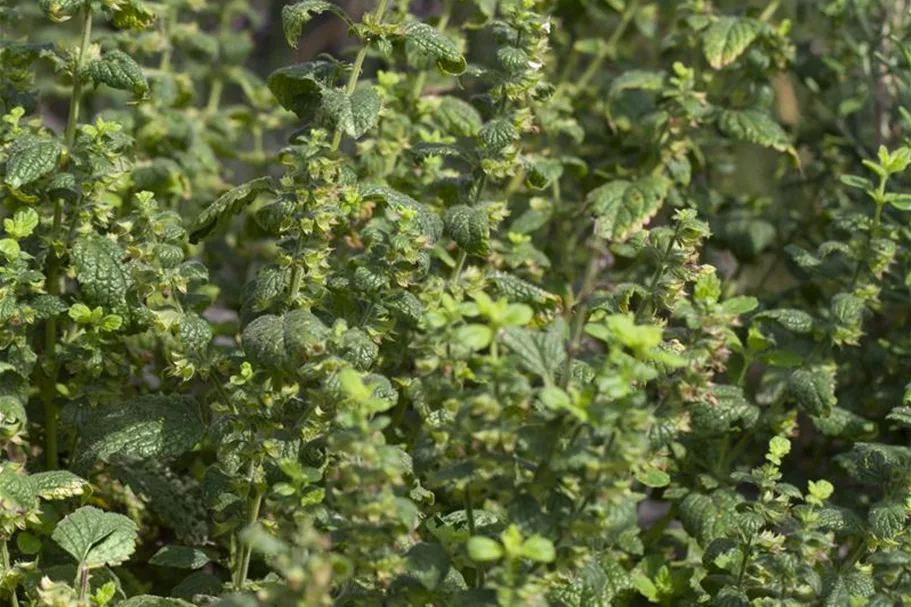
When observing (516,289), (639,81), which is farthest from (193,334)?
(639,81)

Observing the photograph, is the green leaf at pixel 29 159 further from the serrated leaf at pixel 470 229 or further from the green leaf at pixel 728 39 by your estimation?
the green leaf at pixel 728 39

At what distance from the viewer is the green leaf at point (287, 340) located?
174cm

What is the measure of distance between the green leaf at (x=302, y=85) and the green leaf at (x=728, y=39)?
1.02m

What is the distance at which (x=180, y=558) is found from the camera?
1973 mm

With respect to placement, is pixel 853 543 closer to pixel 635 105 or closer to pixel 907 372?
pixel 907 372

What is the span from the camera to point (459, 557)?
168cm

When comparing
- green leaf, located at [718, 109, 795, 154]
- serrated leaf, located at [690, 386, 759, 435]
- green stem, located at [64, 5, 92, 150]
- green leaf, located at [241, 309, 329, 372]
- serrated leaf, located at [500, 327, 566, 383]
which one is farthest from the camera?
green leaf, located at [718, 109, 795, 154]

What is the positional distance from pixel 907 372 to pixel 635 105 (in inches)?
34.8

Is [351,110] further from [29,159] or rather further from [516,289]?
[29,159]

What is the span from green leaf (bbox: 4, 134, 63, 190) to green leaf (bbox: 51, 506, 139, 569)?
52cm

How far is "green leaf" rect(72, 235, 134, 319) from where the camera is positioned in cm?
199

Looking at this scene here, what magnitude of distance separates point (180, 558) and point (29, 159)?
664 mm

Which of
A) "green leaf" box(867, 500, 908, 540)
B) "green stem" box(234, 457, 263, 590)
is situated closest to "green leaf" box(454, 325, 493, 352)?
"green stem" box(234, 457, 263, 590)

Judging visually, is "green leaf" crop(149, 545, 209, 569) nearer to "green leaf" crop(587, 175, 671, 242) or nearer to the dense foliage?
the dense foliage
